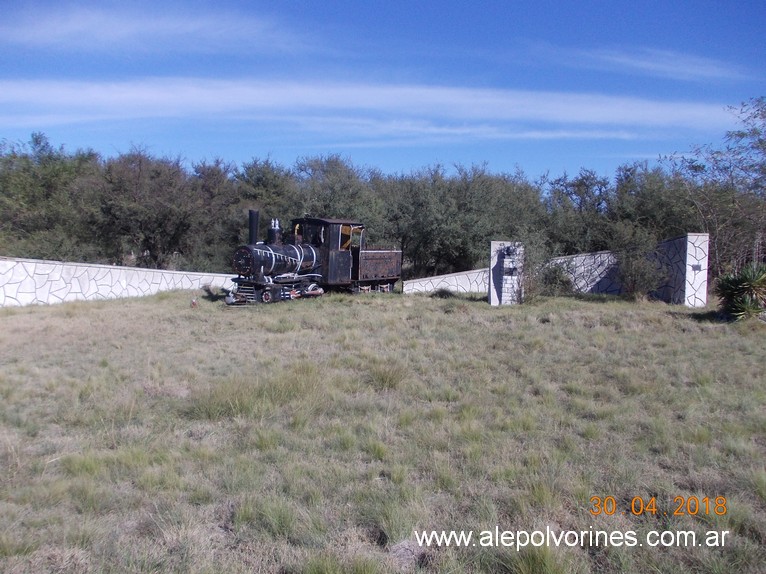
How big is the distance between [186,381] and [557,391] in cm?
544

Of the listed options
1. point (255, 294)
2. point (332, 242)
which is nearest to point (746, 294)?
point (332, 242)

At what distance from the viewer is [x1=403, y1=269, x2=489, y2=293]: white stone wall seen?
23845 millimetres

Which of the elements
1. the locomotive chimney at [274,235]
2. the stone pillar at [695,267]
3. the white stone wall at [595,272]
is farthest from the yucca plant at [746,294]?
the locomotive chimney at [274,235]

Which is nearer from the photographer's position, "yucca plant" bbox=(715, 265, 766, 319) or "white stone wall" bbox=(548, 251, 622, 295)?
"yucca plant" bbox=(715, 265, 766, 319)

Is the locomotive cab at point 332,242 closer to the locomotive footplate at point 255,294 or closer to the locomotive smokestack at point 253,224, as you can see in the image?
the locomotive smokestack at point 253,224

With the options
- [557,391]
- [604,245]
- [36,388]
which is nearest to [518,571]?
[557,391]

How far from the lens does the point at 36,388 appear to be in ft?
29.1

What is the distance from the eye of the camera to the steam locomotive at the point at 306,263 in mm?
18453

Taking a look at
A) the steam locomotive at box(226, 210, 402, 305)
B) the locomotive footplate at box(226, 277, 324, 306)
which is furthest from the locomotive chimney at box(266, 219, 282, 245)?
the locomotive footplate at box(226, 277, 324, 306)

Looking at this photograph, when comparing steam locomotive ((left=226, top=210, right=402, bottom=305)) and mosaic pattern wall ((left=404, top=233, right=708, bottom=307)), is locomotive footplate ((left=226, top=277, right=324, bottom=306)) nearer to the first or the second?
steam locomotive ((left=226, top=210, right=402, bottom=305))

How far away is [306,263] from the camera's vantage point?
65.9 ft

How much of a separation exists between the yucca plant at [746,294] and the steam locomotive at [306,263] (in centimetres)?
1140

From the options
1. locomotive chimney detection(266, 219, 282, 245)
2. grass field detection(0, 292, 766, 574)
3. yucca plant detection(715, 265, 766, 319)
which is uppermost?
locomotive chimney detection(266, 219, 282, 245)
